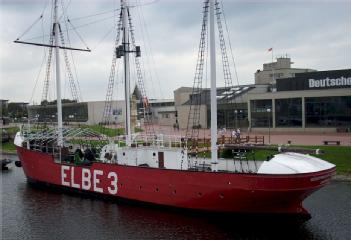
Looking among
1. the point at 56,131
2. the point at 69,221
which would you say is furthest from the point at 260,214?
the point at 56,131

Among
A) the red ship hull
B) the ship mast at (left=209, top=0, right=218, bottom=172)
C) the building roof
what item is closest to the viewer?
the red ship hull

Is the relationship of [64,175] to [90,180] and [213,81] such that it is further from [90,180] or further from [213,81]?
[213,81]

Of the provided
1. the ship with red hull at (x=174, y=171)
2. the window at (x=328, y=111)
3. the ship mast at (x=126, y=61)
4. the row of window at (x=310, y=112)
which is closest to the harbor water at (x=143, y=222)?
the ship with red hull at (x=174, y=171)

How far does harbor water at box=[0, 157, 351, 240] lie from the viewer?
1880 centimetres

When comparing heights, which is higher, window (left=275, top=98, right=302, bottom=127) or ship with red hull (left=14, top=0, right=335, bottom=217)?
window (left=275, top=98, right=302, bottom=127)

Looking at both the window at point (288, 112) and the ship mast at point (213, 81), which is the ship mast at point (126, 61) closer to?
the ship mast at point (213, 81)

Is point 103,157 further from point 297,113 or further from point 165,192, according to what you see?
point 297,113

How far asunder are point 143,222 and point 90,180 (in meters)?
6.18

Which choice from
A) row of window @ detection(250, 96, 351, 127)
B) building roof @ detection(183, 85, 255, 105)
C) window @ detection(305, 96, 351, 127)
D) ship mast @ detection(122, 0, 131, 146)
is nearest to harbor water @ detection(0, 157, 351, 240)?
ship mast @ detection(122, 0, 131, 146)

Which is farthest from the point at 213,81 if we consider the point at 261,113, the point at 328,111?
the point at 261,113

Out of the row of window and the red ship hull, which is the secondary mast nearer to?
the red ship hull

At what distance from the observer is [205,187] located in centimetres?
2020

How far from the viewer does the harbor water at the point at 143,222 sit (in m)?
18.8

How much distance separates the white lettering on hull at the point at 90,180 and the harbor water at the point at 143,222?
30.3 inches
